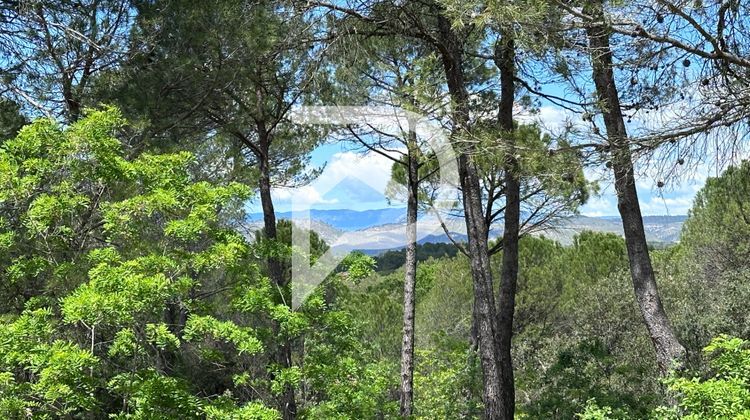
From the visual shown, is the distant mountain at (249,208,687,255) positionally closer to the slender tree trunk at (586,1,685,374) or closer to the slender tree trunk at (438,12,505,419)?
the slender tree trunk at (586,1,685,374)

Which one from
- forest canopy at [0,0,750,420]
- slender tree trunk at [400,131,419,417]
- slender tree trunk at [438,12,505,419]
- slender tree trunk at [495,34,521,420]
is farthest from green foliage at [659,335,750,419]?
slender tree trunk at [400,131,419,417]

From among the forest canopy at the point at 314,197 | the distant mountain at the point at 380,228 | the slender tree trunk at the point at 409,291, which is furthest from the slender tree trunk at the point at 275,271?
the slender tree trunk at the point at 409,291

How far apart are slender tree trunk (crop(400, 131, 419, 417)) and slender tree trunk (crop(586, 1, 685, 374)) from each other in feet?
9.30

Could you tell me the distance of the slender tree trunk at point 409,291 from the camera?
7688 millimetres

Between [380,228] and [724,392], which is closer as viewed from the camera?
[724,392]

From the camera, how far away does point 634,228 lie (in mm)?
5008

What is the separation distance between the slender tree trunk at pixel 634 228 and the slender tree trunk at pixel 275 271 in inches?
114

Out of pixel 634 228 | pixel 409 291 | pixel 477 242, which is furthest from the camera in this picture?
pixel 409 291

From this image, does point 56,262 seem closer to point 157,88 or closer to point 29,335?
point 29,335

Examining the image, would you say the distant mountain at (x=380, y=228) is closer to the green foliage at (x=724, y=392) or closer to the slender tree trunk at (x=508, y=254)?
the slender tree trunk at (x=508, y=254)

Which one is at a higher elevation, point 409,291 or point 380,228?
point 380,228

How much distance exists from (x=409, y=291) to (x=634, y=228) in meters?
3.54

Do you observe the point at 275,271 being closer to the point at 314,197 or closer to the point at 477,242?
the point at 477,242

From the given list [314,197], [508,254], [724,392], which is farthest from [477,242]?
[314,197]
